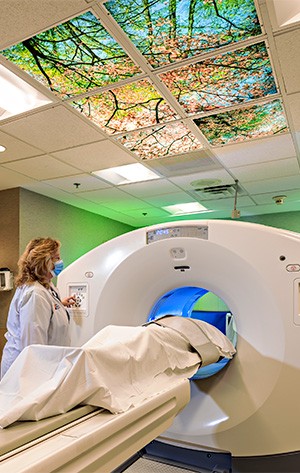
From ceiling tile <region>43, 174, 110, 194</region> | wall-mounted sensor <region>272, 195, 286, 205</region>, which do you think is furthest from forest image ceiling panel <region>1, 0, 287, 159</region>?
wall-mounted sensor <region>272, 195, 286, 205</region>

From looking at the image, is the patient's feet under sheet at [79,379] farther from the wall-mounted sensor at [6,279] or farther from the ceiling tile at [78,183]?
the wall-mounted sensor at [6,279]

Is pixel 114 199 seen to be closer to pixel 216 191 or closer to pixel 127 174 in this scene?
pixel 127 174

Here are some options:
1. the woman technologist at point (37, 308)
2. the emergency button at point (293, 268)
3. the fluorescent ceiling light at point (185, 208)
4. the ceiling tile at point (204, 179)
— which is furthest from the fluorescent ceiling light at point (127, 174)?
the emergency button at point (293, 268)

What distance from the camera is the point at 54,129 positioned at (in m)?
→ 2.72

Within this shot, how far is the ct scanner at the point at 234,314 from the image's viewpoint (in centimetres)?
129

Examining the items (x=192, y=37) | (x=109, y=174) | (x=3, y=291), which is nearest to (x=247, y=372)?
(x=192, y=37)

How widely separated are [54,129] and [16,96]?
408 mm

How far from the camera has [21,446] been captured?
630mm

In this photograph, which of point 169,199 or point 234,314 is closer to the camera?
point 234,314

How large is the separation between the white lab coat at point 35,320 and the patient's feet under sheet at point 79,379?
896 millimetres

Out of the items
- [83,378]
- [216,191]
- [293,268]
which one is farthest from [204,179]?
[83,378]

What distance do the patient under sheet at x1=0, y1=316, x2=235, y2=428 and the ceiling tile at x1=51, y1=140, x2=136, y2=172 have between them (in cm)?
222

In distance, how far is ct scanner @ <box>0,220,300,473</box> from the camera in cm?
129

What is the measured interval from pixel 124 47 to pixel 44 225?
281 cm
